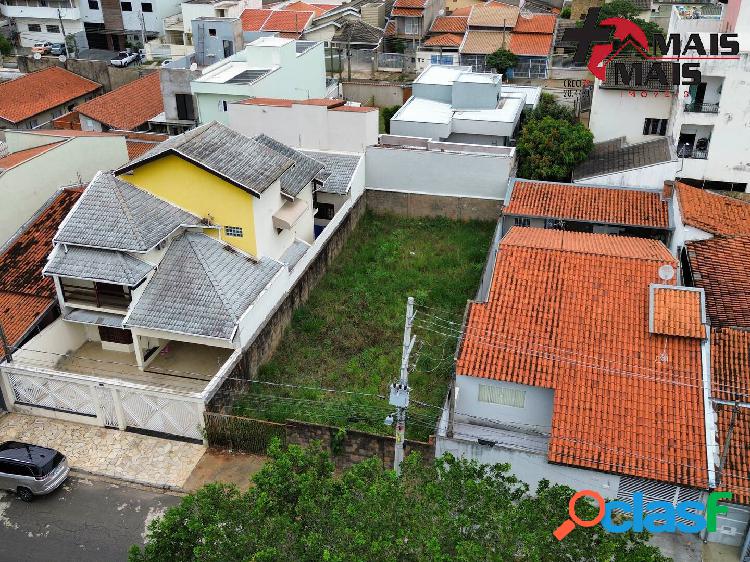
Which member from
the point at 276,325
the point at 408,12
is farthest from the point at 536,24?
the point at 276,325

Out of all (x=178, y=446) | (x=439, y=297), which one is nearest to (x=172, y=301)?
(x=178, y=446)

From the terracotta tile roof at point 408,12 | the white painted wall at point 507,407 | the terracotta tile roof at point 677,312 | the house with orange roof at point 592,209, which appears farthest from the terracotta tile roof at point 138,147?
the terracotta tile roof at point 408,12

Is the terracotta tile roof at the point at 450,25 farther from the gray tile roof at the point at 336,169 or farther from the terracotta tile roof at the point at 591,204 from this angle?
the terracotta tile roof at the point at 591,204

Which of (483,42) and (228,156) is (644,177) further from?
(483,42)

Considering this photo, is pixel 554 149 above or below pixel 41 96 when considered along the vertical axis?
below

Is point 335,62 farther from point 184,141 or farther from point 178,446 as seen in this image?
point 178,446
